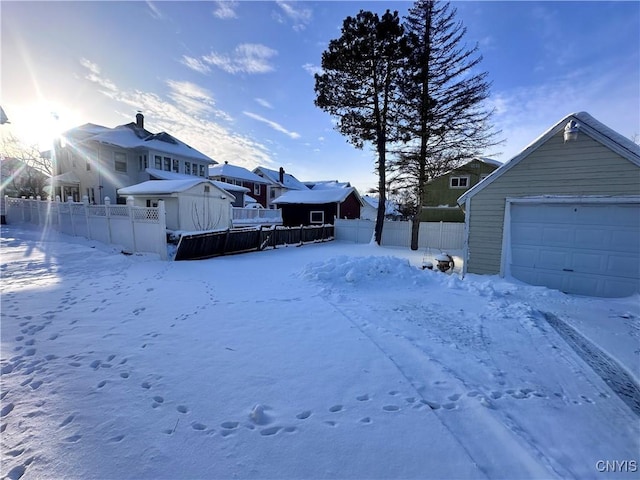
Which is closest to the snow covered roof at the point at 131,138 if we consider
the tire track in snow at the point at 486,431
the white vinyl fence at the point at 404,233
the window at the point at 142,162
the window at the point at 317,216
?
the window at the point at 142,162

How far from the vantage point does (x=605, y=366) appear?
11.8 ft

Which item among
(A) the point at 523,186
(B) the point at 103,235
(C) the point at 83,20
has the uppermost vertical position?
(C) the point at 83,20

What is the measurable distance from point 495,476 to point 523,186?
25.4 feet

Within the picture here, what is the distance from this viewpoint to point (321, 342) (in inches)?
156

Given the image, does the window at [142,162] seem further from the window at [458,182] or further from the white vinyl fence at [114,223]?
the window at [458,182]

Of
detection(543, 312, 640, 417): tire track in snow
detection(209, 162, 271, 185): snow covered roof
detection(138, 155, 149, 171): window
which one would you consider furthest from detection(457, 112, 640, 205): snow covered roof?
detection(209, 162, 271, 185): snow covered roof

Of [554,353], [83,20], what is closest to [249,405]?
[554,353]

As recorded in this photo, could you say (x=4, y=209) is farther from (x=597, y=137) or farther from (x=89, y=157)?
(x=597, y=137)

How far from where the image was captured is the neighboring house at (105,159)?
20812 millimetres

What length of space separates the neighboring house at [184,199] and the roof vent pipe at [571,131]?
14.0 m

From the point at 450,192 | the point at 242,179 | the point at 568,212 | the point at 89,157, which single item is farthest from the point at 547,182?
the point at 242,179

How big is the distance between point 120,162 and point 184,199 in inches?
422

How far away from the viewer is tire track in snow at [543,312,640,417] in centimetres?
302

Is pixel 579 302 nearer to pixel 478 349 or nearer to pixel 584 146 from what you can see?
pixel 584 146
